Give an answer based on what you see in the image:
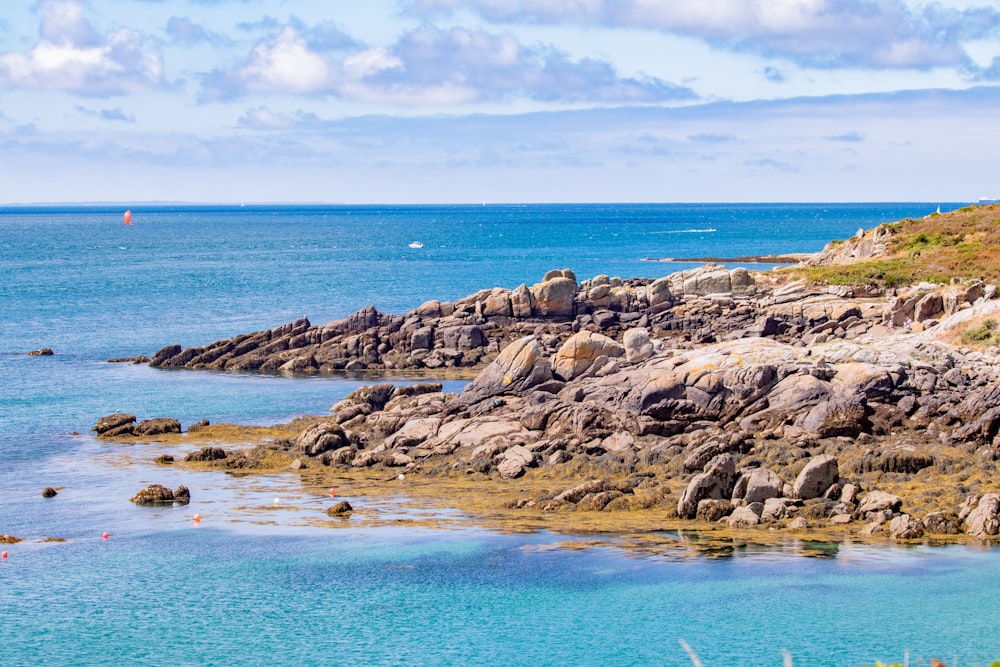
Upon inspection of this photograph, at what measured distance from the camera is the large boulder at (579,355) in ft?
168

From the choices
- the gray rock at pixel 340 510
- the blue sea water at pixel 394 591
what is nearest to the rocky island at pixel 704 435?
the blue sea water at pixel 394 591

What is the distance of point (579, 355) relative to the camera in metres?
51.5

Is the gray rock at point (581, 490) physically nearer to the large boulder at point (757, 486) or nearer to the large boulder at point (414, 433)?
the large boulder at point (757, 486)

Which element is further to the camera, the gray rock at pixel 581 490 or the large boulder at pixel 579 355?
the large boulder at pixel 579 355

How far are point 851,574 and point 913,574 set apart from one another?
163 cm

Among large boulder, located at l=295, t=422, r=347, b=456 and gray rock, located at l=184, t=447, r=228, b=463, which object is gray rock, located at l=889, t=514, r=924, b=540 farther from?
gray rock, located at l=184, t=447, r=228, b=463

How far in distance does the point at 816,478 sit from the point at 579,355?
1539 centimetres

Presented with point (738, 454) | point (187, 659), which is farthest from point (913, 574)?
point (187, 659)

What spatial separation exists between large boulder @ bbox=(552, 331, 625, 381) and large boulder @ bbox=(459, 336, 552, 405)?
551mm

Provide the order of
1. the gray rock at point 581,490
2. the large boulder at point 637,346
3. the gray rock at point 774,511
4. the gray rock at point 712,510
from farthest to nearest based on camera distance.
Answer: the large boulder at point 637,346, the gray rock at point 581,490, the gray rock at point 712,510, the gray rock at point 774,511

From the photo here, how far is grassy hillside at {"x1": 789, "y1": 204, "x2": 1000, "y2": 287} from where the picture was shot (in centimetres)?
7819

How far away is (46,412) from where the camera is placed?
59094 millimetres

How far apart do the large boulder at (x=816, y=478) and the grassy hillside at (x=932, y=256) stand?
36267mm

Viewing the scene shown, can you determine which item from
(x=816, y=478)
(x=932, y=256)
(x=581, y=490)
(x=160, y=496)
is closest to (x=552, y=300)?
(x=932, y=256)
